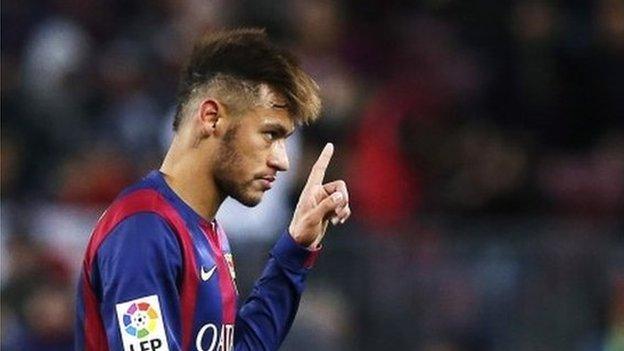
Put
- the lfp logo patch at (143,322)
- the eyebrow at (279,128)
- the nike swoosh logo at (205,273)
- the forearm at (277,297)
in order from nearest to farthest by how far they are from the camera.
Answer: the lfp logo patch at (143,322), the nike swoosh logo at (205,273), the eyebrow at (279,128), the forearm at (277,297)

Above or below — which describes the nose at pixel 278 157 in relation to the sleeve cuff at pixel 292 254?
above

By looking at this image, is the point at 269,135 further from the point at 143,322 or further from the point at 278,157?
the point at 143,322

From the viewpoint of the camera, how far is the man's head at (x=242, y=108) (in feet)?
16.0

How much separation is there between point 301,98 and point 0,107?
6.76 meters

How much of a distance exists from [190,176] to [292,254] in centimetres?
62

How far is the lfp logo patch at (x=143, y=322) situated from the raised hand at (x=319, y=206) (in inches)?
33.0

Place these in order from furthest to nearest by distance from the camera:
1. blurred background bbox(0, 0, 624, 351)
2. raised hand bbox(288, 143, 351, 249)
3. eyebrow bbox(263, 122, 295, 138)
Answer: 1. blurred background bbox(0, 0, 624, 351)
2. raised hand bbox(288, 143, 351, 249)
3. eyebrow bbox(263, 122, 295, 138)

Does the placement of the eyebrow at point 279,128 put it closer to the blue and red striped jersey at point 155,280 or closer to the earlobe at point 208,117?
the earlobe at point 208,117

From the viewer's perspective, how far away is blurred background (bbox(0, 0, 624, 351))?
9.86 meters

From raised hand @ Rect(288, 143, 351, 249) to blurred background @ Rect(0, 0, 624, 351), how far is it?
411 centimetres

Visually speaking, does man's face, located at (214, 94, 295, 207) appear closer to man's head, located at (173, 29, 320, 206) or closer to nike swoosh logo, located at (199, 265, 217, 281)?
man's head, located at (173, 29, 320, 206)

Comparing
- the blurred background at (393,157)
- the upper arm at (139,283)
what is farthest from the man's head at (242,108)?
the blurred background at (393,157)

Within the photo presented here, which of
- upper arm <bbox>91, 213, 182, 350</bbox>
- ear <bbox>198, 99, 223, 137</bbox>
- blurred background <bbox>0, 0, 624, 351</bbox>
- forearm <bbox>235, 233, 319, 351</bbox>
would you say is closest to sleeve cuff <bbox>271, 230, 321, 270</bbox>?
forearm <bbox>235, 233, 319, 351</bbox>

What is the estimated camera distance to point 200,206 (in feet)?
16.2
